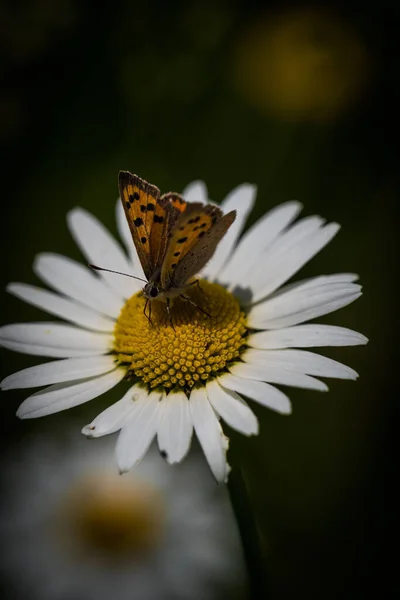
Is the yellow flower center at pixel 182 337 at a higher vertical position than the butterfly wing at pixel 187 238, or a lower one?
lower

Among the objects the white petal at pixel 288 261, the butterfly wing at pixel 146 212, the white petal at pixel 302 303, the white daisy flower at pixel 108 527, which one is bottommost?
the white daisy flower at pixel 108 527

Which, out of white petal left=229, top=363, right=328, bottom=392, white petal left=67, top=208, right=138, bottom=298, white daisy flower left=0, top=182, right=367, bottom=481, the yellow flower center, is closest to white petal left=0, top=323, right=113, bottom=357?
white daisy flower left=0, top=182, right=367, bottom=481

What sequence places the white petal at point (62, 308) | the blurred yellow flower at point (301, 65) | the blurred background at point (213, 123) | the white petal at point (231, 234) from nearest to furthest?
1. the white petal at point (62, 308)
2. the white petal at point (231, 234)
3. the blurred background at point (213, 123)
4. the blurred yellow flower at point (301, 65)

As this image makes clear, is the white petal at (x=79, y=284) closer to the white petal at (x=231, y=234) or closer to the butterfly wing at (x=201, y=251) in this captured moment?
the white petal at (x=231, y=234)

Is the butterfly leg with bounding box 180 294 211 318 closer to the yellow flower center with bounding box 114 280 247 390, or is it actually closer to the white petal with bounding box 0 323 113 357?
the yellow flower center with bounding box 114 280 247 390

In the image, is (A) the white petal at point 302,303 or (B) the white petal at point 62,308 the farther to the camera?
(B) the white petal at point 62,308

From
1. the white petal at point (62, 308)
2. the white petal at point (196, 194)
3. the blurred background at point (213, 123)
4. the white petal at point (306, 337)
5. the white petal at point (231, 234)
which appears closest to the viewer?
the white petal at point (306, 337)

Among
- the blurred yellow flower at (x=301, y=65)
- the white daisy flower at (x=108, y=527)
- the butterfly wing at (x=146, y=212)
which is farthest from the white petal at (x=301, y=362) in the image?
the blurred yellow flower at (x=301, y=65)

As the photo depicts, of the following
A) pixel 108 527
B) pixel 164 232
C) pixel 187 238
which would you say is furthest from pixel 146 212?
pixel 108 527
